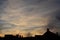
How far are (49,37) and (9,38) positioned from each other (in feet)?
68.2

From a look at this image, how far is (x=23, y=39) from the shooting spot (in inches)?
3342

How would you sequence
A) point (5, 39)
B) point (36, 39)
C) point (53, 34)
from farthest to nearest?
1. point (5, 39)
2. point (36, 39)
3. point (53, 34)

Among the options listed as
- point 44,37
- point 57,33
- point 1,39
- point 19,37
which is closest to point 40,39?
point 44,37

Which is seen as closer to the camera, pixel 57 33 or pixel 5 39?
pixel 57 33

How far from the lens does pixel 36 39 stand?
3132 inches

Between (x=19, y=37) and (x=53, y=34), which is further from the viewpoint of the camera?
(x=19, y=37)

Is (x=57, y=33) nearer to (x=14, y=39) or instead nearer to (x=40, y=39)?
(x=40, y=39)

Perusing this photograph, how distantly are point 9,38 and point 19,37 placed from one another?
5.13 m

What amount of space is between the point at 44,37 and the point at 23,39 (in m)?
13.3

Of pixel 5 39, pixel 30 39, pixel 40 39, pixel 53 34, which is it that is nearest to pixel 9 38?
pixel 5 39

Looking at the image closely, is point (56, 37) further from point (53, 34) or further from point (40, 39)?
point (40, 39)

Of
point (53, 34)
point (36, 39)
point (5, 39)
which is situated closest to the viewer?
point (53, 34)

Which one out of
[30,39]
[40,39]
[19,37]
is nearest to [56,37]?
[40,39]

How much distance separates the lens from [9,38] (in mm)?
84812
